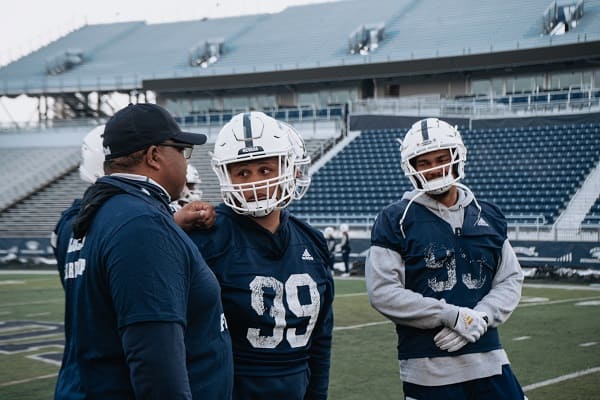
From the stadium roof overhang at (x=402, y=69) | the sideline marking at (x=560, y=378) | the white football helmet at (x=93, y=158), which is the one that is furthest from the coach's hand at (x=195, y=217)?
the stadium roof overhang at (x=402, y=69)

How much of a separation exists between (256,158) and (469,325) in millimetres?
1152

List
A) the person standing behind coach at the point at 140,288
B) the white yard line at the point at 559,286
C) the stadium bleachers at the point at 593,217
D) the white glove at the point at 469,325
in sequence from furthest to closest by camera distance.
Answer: the stadium bleachers at the point at 593,217, the white yard line at the point at 559,286, the white glove at the point at 469,325, the person standing behind coach at the point at 140,288

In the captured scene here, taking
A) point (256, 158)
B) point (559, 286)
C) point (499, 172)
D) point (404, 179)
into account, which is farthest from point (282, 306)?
point (404, 179)

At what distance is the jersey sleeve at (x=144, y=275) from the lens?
2023 millimetres

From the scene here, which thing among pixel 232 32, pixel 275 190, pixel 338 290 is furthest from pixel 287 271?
pixel 232 32

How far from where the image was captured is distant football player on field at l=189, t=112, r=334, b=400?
9.45 feet

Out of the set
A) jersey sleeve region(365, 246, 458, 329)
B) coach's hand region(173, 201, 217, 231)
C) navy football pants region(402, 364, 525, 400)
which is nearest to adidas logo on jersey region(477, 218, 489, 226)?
jersey sleeve region(365, 246, 458, 329)

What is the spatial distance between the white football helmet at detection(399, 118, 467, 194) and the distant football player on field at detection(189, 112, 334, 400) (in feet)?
2.37

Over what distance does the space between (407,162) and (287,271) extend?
0.96 metres

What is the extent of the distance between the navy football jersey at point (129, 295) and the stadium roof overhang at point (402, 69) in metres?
28.8

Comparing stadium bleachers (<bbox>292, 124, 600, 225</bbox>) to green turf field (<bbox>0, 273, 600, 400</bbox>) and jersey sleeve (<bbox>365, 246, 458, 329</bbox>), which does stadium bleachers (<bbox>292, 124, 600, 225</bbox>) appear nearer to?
green turf field (<bbox>0, 273, 600, 400</bbox>)

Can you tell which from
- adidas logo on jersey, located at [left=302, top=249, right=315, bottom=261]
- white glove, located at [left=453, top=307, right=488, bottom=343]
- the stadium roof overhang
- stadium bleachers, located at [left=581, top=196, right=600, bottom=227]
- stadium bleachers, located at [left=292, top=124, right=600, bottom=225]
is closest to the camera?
adidas logo on jersey, located at [left=302, top=249, right=315, bottom=261]

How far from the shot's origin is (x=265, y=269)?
2.93 metres

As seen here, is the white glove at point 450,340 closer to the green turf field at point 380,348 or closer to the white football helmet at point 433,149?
the white football helmet at point 433,149
